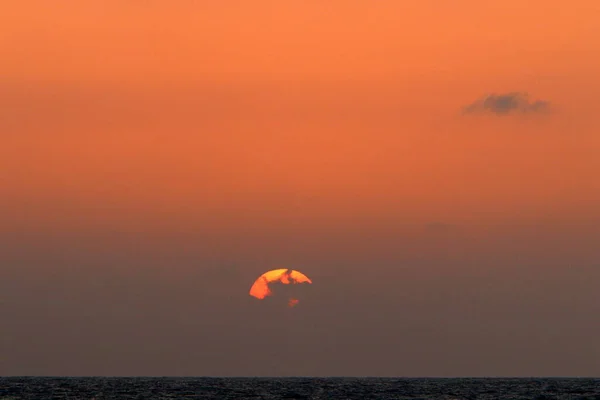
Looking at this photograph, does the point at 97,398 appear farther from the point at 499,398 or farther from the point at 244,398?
the point at 499,398

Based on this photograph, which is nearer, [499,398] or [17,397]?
[17,397]

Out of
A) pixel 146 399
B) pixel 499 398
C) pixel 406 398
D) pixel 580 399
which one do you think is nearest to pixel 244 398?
pixel 146 399

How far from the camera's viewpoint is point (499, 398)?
148 metres

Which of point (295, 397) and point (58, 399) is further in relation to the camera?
point (295, 397)

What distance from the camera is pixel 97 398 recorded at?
140m

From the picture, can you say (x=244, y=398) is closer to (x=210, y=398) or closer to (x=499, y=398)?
(x=210, y=398)

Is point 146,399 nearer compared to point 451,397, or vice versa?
point 146,399

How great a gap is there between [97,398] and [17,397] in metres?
11.2

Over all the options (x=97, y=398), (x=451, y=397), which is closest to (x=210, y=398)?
(x=97, y=398)

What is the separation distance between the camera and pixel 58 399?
445ft

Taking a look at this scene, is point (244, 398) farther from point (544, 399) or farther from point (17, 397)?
point (544, 399)

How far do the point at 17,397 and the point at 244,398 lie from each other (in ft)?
107

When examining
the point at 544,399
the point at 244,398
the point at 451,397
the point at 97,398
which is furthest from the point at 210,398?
the point at 544,399

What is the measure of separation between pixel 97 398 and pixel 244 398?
2128 centimetres
